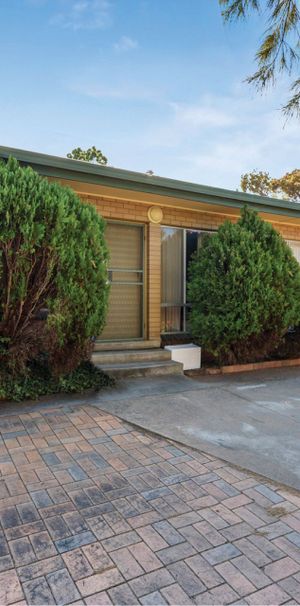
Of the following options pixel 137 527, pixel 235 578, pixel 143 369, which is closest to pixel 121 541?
pixel 137 527

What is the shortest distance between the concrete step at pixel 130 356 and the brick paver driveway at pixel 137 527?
7.49 ft

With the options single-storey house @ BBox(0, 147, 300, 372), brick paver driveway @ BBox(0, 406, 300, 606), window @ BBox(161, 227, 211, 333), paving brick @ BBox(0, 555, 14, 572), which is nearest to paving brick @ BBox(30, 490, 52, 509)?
brick paver driveway @ BBox(0, 406, 300, 606)

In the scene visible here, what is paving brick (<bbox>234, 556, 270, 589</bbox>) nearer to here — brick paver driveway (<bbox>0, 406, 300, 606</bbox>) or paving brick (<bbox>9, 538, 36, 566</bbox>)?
brick paver driveway (<bbox>0, 406, 300, 606</bbox>)

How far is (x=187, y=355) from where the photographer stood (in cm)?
604

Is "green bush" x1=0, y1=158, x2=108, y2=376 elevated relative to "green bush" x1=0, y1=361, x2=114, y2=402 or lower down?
elevated

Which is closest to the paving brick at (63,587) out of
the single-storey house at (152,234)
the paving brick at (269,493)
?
the paving brick at (269,493)

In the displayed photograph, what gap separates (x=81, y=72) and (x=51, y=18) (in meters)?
1.45

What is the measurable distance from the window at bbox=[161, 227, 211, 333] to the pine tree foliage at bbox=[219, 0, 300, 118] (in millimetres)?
2533

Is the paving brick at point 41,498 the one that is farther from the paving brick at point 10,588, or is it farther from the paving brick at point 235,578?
the paving brick at point 235,578

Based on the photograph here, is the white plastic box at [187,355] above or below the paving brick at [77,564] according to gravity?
above

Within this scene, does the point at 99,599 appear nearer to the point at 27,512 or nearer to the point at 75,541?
the point at 75,541

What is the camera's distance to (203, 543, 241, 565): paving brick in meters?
1.90

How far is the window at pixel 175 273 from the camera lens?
677 cm

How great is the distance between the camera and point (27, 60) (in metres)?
7.82
